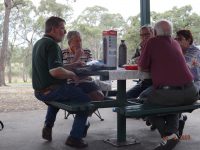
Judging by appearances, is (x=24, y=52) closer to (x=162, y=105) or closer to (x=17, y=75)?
(x=17, y=75)

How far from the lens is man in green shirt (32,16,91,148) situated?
3287 mm

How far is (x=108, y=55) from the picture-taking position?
324 centimetres

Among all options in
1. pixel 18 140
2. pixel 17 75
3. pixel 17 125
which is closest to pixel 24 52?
pixel 17 75

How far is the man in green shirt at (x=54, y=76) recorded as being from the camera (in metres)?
3.29

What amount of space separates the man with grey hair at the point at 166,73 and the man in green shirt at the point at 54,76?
621 millimetres

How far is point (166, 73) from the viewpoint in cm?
316

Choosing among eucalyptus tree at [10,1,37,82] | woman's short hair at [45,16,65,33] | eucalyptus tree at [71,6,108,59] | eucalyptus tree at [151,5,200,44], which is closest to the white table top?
woman's short hair at [45,16,65,33]

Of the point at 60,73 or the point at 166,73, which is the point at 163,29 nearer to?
the point at 166,73

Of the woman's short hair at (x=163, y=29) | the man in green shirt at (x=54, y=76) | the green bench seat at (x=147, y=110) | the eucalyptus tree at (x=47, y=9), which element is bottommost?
the green bench seat at (x=147, y=110)

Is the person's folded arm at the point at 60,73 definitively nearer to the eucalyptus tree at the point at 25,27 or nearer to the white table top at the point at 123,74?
the white table top at the point at 123,74

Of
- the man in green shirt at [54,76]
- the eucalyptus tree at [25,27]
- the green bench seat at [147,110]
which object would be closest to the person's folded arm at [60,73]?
the man in green shirt at [54,76]

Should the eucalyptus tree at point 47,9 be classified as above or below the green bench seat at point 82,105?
above

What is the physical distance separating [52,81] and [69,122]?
60.8 inches

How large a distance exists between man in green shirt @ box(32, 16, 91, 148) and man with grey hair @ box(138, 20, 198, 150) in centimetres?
62
